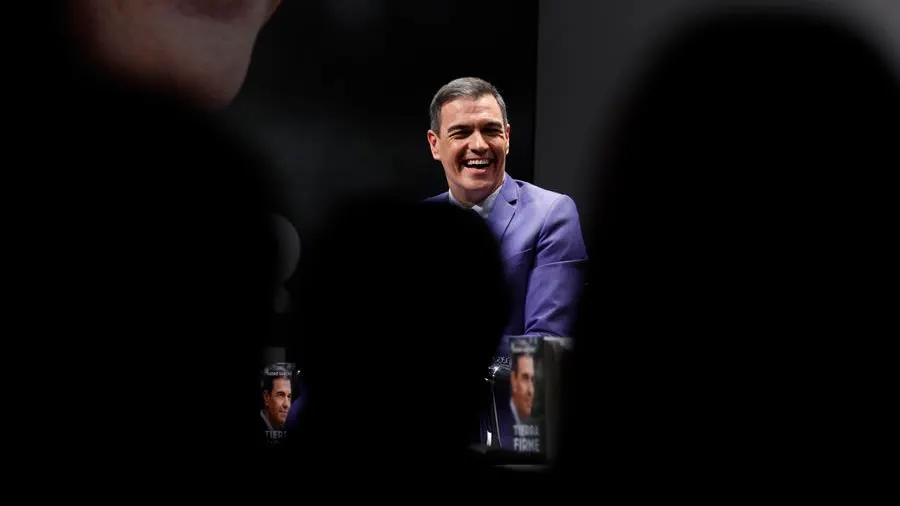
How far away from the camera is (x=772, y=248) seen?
3.63 ft

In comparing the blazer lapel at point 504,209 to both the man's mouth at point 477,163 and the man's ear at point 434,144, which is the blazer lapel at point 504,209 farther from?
the man's ear at point 434,144

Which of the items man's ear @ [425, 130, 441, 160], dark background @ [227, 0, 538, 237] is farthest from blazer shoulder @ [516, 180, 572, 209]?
dark background @ [227, 0, 538, 237]

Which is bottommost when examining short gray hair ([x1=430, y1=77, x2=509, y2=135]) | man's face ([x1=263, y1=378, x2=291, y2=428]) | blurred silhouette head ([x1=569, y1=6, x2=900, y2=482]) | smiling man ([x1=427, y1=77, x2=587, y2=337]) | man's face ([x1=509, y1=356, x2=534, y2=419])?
man's face ([x1=263, y1=378, x2=291, y2=428])

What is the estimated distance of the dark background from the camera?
11.8ft

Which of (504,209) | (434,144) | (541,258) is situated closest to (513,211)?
(504,209)

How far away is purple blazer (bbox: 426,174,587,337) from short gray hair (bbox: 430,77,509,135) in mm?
382

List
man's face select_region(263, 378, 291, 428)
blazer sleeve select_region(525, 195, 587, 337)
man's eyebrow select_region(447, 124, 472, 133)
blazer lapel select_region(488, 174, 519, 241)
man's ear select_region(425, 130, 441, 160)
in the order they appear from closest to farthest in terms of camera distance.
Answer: man's face select_region(263, 378, 291, 428), blazer sleeve select_region(525, 195, 587, 337), blazer lapel select_region(488, 174, 519, 241), man's eyebrow select_region(447, 124, 472, 133), man's ear select_region(425, 130, 441, 160)

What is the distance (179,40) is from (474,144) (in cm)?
117

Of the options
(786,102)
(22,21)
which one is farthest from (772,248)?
(22,21)

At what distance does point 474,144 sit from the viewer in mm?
3385

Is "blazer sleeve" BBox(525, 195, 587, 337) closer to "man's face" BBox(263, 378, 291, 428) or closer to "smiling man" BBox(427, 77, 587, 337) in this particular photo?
"smiling man" BBox(427, 77, 587, 337)

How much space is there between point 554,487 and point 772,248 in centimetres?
51

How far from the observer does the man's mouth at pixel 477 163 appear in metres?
3.40

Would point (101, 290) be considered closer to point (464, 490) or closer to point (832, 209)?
point (464, 490)
